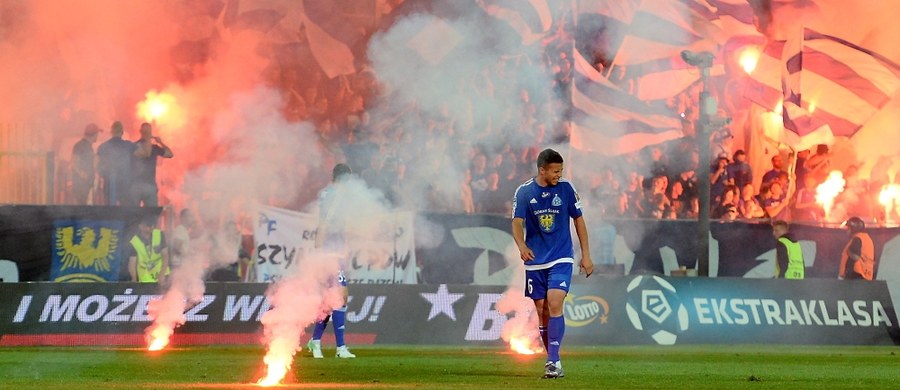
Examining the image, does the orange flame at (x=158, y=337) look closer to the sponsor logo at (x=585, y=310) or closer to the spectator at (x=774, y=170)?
the sponsor logo at (x=585, y=310)

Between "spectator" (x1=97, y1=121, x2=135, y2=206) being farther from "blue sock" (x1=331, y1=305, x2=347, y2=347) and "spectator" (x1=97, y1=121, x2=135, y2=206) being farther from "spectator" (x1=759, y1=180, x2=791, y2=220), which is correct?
"spectator" (x1=759, y1=180, x2=791, y2=220)

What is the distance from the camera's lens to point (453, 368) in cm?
1515

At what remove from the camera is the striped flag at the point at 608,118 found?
2436 centimetres

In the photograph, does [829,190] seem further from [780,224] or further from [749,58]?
[780,224]

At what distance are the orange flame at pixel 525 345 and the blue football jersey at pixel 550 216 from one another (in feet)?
18.5

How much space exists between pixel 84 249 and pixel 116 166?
1579 mm

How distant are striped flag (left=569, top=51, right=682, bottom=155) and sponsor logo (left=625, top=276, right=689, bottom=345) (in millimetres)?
3233

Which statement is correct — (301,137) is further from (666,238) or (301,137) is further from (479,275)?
(666,238)

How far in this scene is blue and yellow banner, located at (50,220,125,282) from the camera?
22.3 m

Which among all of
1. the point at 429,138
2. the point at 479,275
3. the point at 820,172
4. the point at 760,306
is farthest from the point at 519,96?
the point at 820,172

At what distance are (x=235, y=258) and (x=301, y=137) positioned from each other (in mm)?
2359

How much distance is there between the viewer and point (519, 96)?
22906 mm

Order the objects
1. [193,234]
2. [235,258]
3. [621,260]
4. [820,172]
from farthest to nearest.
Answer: [820,172]
[621,260]
[235,258]
[193,234]

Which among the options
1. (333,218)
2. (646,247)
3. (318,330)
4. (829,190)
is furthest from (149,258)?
(829,190)
